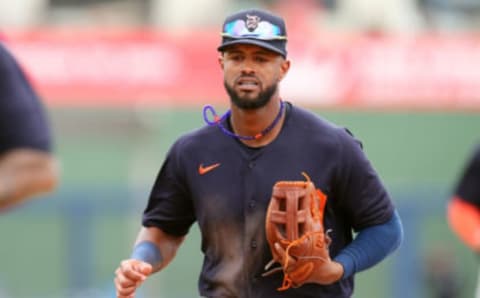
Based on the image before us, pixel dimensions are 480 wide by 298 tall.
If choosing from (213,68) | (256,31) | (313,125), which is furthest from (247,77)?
(213,68)

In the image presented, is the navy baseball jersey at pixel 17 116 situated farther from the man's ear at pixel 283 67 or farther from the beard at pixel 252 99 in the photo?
the man's ear at pixel 283 67

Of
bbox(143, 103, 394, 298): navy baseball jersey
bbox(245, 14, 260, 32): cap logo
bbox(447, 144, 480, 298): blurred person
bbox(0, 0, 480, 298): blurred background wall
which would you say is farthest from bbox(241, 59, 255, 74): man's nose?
bbox(0, 0, 480, 298): blurred background wall

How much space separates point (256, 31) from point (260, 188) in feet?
1.90

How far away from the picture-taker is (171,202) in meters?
5.16

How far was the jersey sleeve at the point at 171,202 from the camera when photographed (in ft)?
16.7

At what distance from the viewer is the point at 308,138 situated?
4.94m

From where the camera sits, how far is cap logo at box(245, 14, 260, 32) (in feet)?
15.7

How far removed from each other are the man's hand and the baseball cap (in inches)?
32.9

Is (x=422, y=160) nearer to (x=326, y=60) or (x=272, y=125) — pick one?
(x=326, y=60)

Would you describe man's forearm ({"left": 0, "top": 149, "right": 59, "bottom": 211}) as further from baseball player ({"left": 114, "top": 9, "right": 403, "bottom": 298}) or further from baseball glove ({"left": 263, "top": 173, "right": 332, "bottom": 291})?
baseball glove ({"left": 263, "top": 173, "right": 332, "bottom": 291})

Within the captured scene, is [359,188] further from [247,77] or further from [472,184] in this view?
[472,184]

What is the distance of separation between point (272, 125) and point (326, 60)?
1107 cm

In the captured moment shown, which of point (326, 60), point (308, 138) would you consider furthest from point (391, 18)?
point (308, 138)

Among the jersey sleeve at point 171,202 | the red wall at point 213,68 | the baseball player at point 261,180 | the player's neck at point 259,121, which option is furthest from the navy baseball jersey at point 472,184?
the red wall at point 213,68
